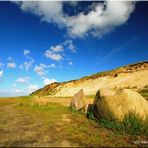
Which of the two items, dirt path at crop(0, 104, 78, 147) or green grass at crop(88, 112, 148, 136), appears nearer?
dirt path at crop(0, 104, 78, 147)

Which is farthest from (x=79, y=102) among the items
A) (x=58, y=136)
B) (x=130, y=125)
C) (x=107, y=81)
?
(x=107, y=81)

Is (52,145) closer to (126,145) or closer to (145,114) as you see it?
(126,145)

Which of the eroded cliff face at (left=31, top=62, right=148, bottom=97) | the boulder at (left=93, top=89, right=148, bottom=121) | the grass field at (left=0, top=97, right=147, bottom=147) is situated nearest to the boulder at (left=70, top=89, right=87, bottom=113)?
the boulder at (left=93, top=89, right=148, bottom=121)

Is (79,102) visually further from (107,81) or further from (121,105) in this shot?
(107,81)

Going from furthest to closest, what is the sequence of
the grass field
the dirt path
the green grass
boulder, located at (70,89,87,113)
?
boulder, located at (70,89,87,113), the green grass, the grass field, the dirt path

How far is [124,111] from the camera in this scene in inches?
494

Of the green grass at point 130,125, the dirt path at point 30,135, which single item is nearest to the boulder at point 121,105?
the green grass at point 130,125

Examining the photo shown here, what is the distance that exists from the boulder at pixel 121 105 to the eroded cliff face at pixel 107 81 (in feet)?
136

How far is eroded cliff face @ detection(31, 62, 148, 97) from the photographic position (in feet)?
191

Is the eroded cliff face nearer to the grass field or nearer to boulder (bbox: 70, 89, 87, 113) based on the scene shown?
boulder (bbox: 70, 89, 87, 113)

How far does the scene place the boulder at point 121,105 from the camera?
41.1 ft

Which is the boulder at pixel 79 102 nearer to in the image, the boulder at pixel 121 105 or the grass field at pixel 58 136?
the boulder at pixel 121 105

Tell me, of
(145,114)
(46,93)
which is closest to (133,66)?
→ (46,93)

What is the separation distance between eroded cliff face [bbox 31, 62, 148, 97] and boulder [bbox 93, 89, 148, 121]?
41.4m
